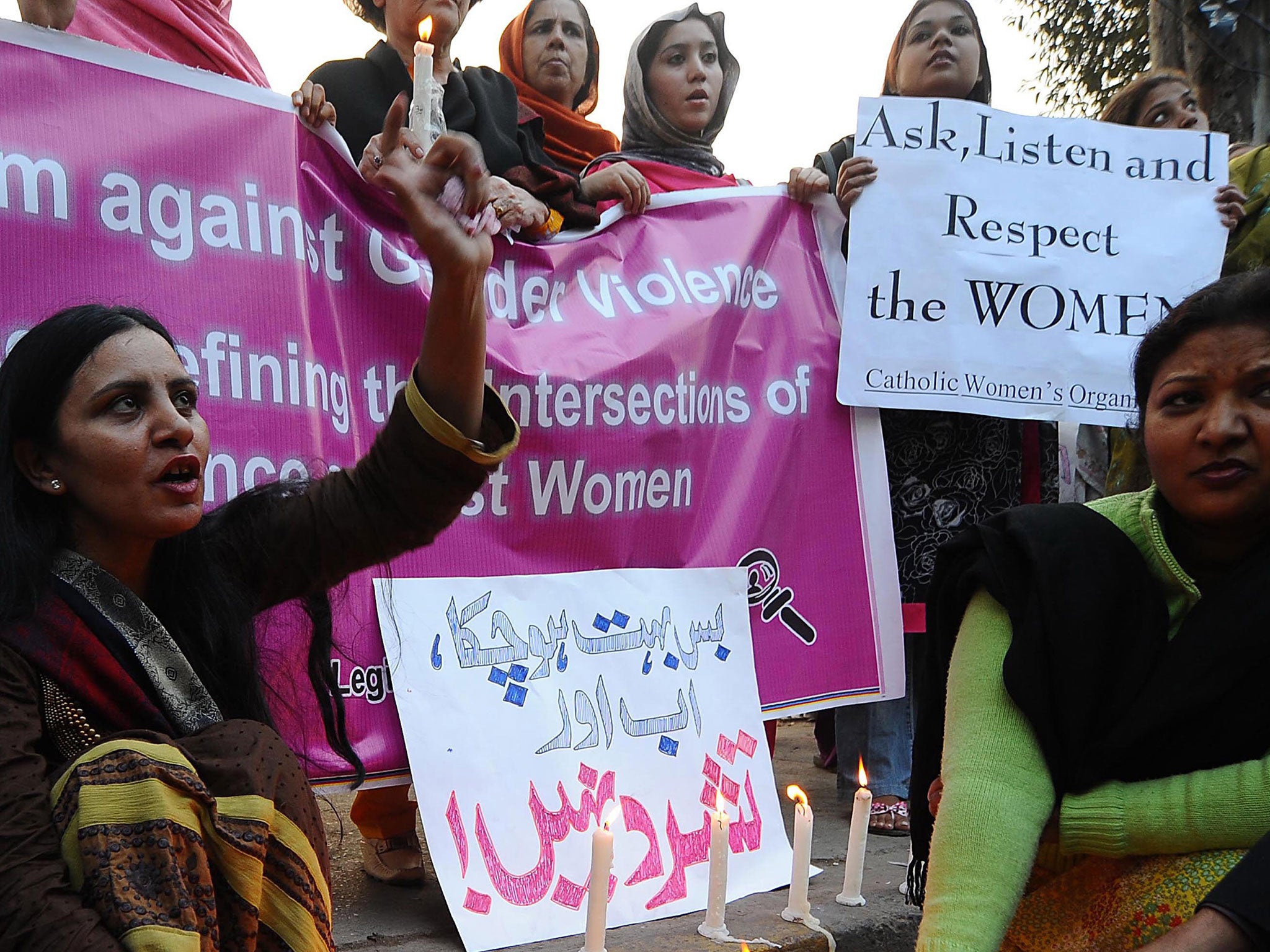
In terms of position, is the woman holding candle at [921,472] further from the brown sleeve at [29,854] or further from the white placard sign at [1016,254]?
the brown sleeve at [29,854]

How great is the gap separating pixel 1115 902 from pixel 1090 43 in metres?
10.7

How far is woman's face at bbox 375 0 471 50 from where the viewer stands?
3418mm

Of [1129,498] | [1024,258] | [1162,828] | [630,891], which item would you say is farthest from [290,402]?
[1024,258]

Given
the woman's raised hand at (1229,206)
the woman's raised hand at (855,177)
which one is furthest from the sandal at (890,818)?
the woman's raised hand at (1229,206)

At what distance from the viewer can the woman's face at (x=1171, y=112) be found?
4.22 meters

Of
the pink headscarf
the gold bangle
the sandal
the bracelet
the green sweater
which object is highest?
the pink headscarf

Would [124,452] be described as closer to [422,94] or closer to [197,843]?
[197,843]

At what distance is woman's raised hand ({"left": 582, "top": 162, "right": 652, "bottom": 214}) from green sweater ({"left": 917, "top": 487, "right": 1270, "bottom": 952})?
226 cm

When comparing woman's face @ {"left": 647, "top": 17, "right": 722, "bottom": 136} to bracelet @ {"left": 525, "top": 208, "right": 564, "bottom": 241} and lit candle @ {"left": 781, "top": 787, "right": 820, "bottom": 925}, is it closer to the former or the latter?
bracelet @ {"left": 525, "top": 208, "right": 564, "bottom": 241}

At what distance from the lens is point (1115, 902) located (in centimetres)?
164

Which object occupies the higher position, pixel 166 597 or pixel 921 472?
pixel 921 472

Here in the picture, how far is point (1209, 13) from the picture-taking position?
5.88 m

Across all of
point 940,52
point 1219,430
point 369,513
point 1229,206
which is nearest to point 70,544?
point 369,513

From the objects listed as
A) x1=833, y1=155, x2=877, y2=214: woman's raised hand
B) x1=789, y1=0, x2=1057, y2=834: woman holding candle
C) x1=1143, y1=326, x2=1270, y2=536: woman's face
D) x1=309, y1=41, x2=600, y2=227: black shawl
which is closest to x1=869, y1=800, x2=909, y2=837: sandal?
x1=789, y1=0, x2=1057, y2=834: woman holding candle
